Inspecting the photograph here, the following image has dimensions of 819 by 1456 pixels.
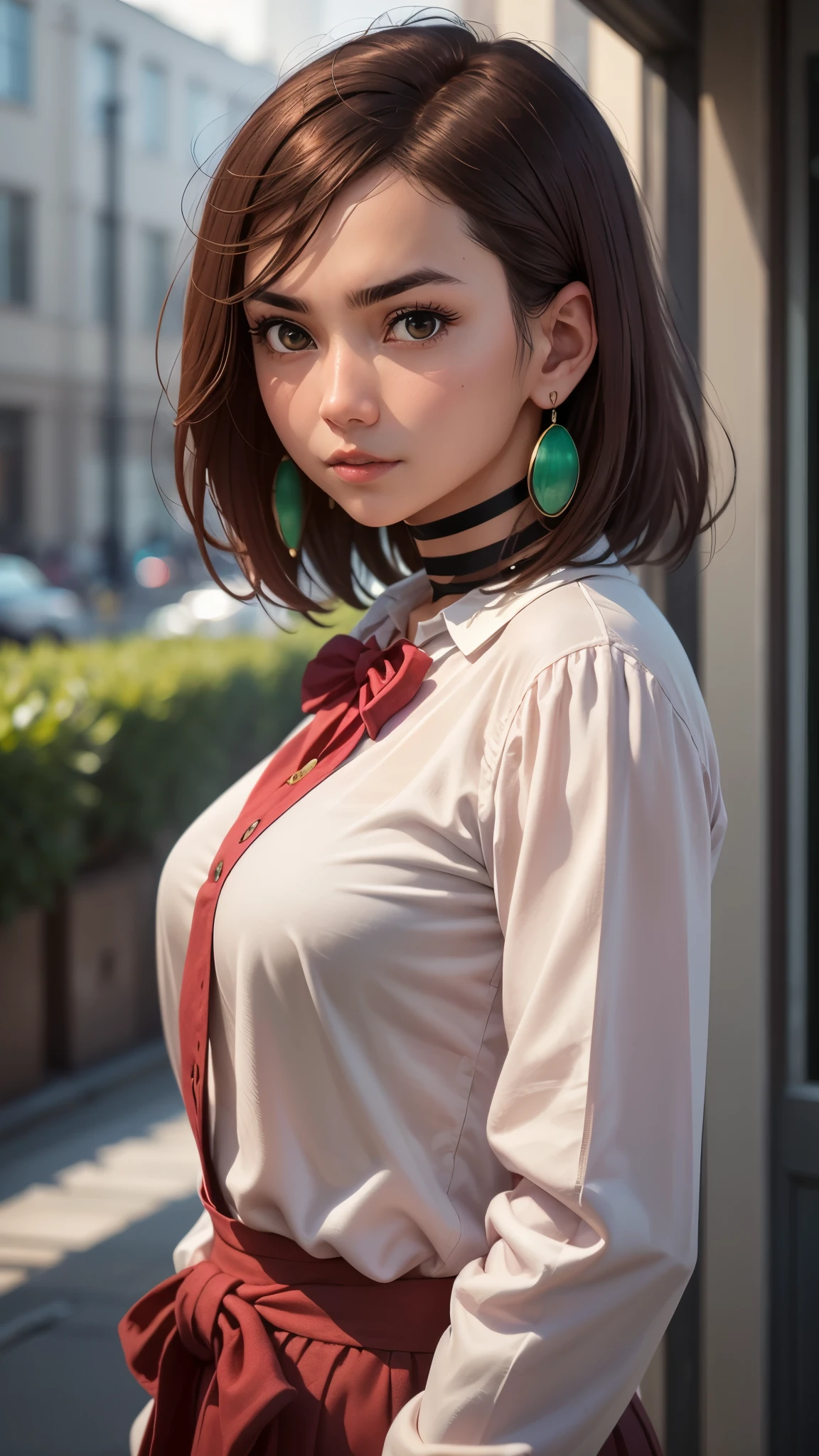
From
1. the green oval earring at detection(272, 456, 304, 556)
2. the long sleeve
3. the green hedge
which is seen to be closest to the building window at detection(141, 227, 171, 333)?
the green hedge

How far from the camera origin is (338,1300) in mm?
1052

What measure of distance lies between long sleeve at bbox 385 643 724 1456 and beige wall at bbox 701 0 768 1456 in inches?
34.9

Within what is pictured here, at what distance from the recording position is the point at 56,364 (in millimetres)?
24297

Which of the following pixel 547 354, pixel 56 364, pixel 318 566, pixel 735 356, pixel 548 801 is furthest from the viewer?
pixel 56 364

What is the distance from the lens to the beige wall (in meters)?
1.76

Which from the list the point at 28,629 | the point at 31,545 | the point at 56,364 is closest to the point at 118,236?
the point at 56,364

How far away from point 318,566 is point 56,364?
24616mm

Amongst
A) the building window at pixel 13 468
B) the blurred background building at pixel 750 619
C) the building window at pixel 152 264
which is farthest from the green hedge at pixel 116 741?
the building window at pixel 152 264

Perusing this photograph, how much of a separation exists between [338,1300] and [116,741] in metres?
3.61

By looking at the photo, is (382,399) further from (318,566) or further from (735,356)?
(735,356)

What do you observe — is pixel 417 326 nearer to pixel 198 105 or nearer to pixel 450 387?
pixel 450 387

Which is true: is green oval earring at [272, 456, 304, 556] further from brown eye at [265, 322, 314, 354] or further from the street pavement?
the street pavement

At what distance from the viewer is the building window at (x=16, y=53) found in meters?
21.4

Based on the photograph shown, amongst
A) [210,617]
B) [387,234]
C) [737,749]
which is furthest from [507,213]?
[210,617]
